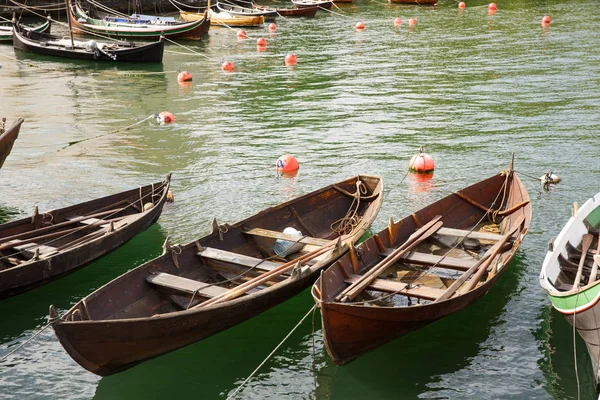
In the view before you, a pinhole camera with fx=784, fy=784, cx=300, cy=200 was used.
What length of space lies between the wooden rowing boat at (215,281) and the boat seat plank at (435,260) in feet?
3.12

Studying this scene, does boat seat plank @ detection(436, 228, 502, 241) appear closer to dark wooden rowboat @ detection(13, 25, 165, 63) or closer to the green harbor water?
the green harbor water

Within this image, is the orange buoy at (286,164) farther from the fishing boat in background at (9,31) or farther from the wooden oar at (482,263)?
the fishing boat in background at (9,31)

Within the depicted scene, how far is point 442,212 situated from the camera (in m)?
12.4

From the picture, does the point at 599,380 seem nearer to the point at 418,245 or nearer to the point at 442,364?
the point at 442,364

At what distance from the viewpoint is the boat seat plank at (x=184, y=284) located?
9.66 meters

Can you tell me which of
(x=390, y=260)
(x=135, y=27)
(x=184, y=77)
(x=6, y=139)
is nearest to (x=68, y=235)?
(x=6, y=139)

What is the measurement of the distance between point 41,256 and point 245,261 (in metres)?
3.02

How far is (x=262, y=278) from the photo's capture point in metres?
9.99

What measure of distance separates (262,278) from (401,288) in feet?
5.77

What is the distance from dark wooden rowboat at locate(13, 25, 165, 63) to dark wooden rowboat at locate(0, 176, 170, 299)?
18.0 metres

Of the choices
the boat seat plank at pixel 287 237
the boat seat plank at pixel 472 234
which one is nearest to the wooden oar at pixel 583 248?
the boat seat plank at pixel 472 234

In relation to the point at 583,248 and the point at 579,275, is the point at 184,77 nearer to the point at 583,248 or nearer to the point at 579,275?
the point at 583,248

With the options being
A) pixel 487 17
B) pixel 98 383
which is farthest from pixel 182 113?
pixel 487 17

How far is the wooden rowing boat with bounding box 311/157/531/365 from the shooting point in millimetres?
8773
